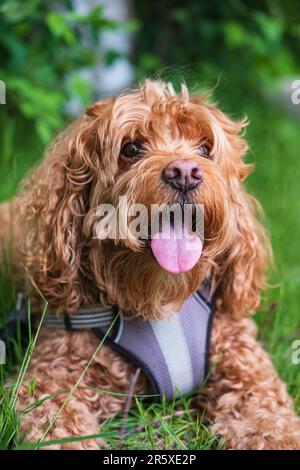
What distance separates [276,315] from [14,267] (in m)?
1.19

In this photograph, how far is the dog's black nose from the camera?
2.29 metres

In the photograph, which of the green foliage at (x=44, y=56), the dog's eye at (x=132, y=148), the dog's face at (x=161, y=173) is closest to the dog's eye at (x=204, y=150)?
the dog's face at (x=161, y=173)

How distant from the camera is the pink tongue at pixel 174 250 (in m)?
2.38

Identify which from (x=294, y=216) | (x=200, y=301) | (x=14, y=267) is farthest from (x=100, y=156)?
(x=294, y=216)

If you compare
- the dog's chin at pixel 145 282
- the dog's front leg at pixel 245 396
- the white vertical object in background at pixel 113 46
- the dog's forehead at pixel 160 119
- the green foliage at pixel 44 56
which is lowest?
the dog's front leg at pixel 245 396

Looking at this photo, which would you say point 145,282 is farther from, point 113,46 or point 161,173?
point 113,46

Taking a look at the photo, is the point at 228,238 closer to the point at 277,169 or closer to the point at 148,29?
the point at 277,169

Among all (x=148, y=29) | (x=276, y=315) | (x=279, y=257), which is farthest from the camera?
(x=148, y=29)

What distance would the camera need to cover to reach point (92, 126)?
2605 mm

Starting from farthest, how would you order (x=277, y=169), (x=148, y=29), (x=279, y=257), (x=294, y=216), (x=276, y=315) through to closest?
1. (x=148, y=29)
2. (x=277, y=169)
3. (x=294, y=216)
4. (x=279, y=257)
5. (x=276, y=315)

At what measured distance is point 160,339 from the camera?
104 inches

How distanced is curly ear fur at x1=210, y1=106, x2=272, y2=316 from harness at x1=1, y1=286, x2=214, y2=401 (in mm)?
174

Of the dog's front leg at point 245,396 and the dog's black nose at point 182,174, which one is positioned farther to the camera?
the dog's front leg at point 245,396

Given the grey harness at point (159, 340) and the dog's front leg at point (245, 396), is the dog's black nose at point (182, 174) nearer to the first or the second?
the grey harness at point (159, 340)
